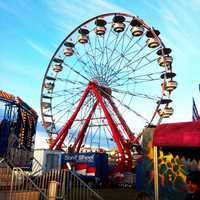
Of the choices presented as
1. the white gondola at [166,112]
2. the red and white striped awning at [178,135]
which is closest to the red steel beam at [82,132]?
the white gondola at [166,112]

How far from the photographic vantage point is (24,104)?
2181cm

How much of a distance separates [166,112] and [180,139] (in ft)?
62.8

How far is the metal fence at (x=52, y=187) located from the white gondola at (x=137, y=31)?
58.3ft

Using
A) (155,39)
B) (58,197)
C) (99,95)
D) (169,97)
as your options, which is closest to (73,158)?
(99,95)

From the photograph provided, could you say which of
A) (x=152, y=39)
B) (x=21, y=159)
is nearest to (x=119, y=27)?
(x=152, y=39)

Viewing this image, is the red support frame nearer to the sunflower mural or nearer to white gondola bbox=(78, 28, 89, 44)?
white gondola bbox=(78, 28, 89, 44)

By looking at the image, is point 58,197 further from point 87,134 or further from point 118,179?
point 87,134

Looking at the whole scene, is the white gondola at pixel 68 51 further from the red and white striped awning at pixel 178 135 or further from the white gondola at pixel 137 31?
the red and white striped awning at pixel 178 135

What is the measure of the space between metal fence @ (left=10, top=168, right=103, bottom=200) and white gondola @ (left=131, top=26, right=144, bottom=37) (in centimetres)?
1777

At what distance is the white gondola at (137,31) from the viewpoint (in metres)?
28.0

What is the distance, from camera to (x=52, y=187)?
11055 mm

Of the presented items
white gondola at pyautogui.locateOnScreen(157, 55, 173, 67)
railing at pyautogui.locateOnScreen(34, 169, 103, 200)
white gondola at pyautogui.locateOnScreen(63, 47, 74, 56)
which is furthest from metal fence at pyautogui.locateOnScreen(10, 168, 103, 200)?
white gondola at pyautogui.locateOnScreen(63, 47, 74, 56)

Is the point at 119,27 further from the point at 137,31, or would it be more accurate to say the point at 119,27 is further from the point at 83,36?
the point at 83,36

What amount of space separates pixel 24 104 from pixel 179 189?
14053 millimetres
